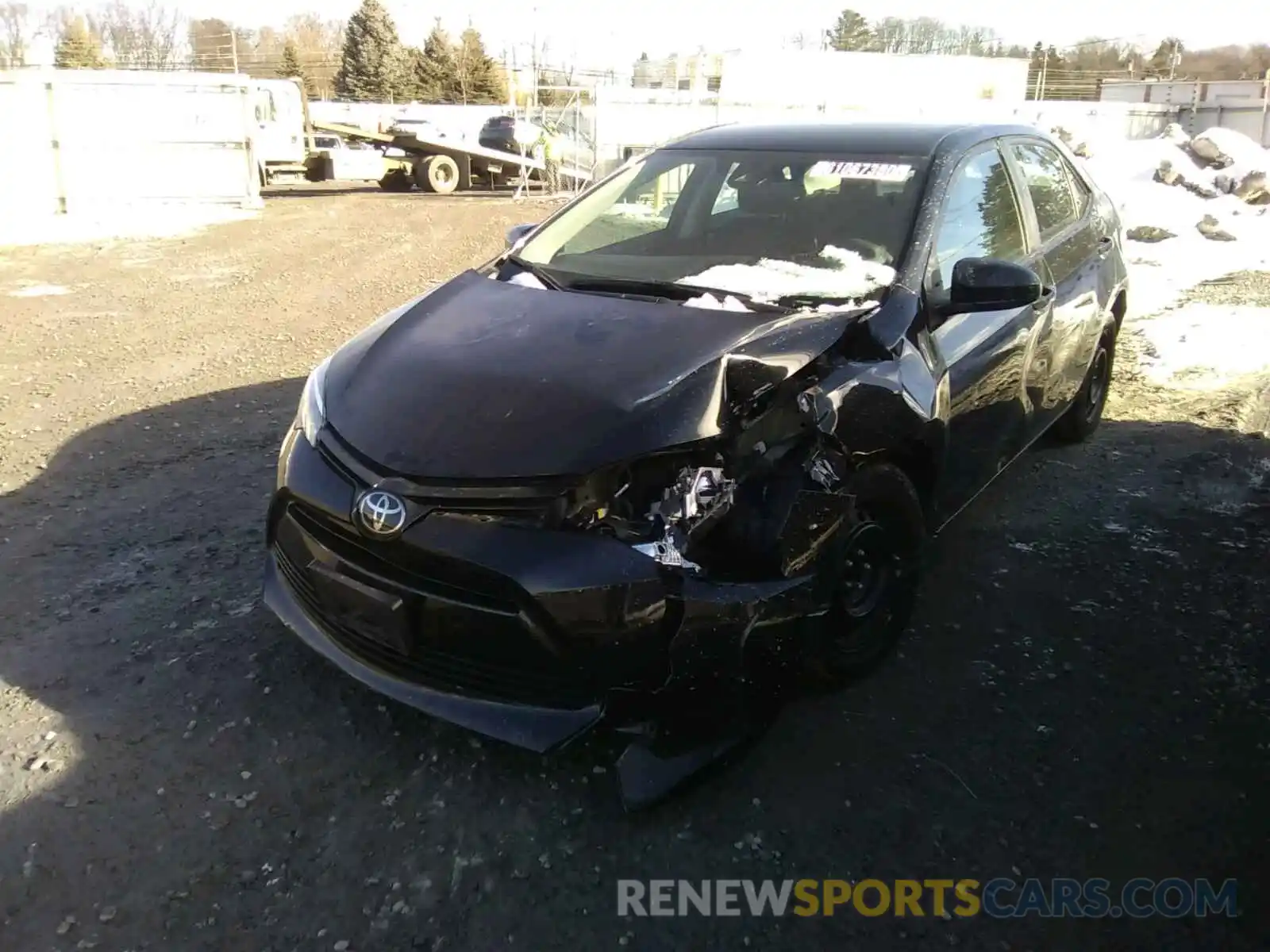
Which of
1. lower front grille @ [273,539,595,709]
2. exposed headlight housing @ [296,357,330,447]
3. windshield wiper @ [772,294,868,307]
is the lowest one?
lower front grille @ [273,539,595,709]

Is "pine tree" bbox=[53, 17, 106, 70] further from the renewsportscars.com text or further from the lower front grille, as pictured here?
the renewsportscars.com text

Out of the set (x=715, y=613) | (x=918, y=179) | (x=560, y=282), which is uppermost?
(x=918, y=179)

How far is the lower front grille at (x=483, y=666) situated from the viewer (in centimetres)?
253

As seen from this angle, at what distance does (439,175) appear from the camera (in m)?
22.0

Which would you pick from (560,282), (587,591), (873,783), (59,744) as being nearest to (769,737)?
(873,783)

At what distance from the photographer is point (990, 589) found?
3.91 meters

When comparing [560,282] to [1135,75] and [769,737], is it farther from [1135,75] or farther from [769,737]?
[1135,75]

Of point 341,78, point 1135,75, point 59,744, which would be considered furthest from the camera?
point 341,78

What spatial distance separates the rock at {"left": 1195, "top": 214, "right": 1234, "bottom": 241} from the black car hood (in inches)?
491

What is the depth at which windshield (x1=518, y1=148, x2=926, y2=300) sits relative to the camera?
3.46 metres

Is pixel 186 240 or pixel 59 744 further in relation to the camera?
pixel 186 240

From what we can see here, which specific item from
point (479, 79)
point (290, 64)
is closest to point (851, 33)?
point (479, 79)

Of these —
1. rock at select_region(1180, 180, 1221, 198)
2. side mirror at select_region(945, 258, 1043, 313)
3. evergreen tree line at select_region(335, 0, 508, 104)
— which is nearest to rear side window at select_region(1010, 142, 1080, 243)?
side mirror at select_region(945, 258, 1043, 313)

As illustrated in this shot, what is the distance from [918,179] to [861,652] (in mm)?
1760
